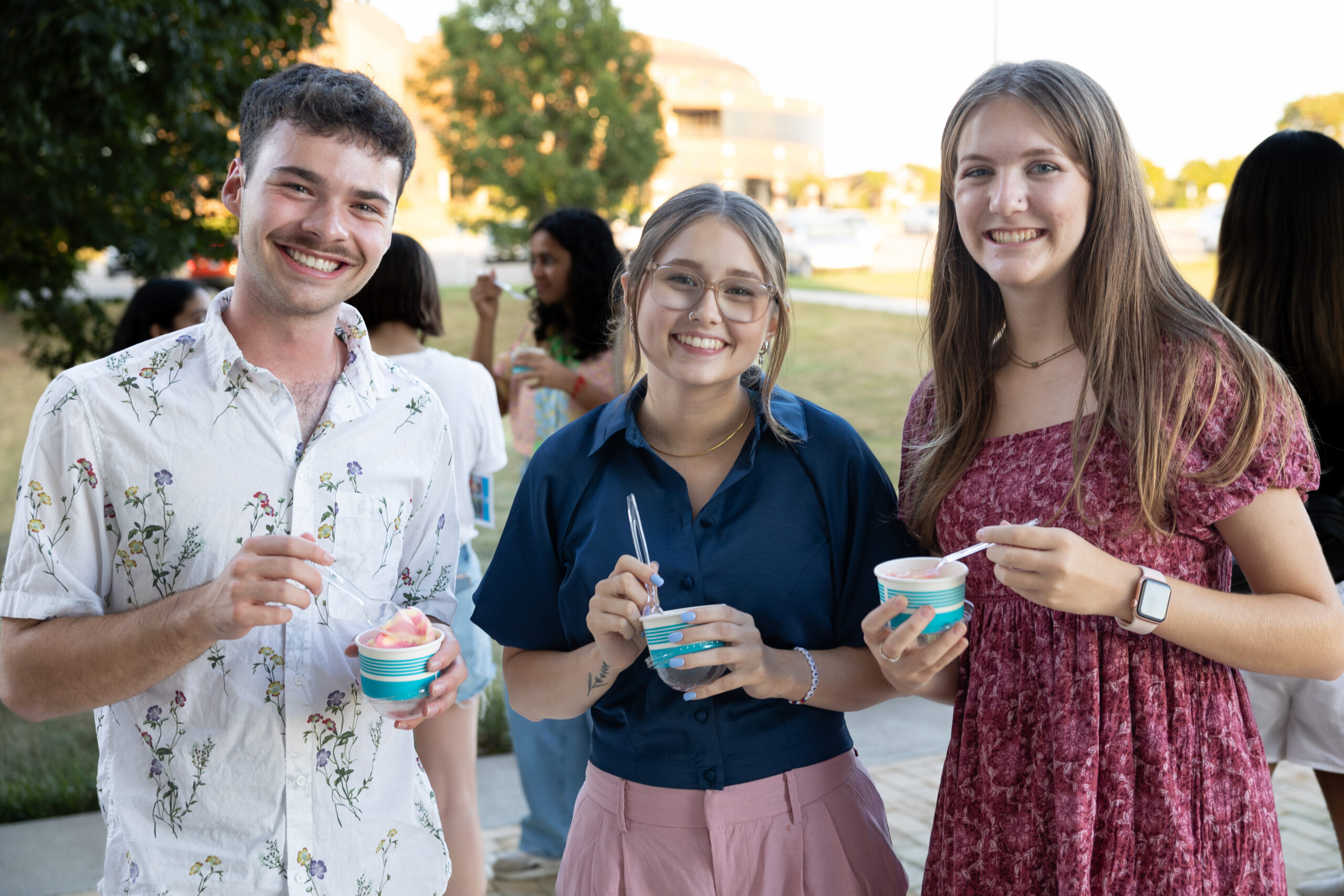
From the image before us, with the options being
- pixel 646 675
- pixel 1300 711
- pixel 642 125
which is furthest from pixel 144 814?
pixel 642 125

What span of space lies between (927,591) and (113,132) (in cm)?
453

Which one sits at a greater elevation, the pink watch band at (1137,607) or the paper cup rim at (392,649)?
the pink watch band at (1137,607)

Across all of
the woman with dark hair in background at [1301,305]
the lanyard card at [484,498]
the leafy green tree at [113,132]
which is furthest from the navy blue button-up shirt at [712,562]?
the leafy green tree at [113,132]

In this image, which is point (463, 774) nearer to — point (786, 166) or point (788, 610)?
point (788, 610)

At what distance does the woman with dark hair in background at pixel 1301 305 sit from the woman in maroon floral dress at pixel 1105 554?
120 cm

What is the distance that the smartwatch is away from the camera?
5.20ft

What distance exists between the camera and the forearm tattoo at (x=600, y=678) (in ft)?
5.92

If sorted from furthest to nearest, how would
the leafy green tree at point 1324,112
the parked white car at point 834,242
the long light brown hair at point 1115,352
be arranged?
the parked white car at point 834,242
the leafy green tree at point 1324,112
the long light brown hair at point 1115,352

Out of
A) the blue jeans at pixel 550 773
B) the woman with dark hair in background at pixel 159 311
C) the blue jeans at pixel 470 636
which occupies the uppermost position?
the woman with dark hair in background at pixel 159 311

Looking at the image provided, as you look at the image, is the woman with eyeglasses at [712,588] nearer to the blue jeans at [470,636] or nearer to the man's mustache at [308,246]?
the man's mustache at [308,246]

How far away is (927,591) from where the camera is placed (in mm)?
1581

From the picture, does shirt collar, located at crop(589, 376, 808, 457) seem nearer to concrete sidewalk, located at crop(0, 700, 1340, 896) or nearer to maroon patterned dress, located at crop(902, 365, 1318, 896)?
maroon patterned dress, located at crop(902, 365, 1318, 896)

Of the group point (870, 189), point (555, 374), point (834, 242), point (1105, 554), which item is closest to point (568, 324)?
point (555, 374)

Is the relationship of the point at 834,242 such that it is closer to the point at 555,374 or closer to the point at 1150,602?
the point at 555,374
